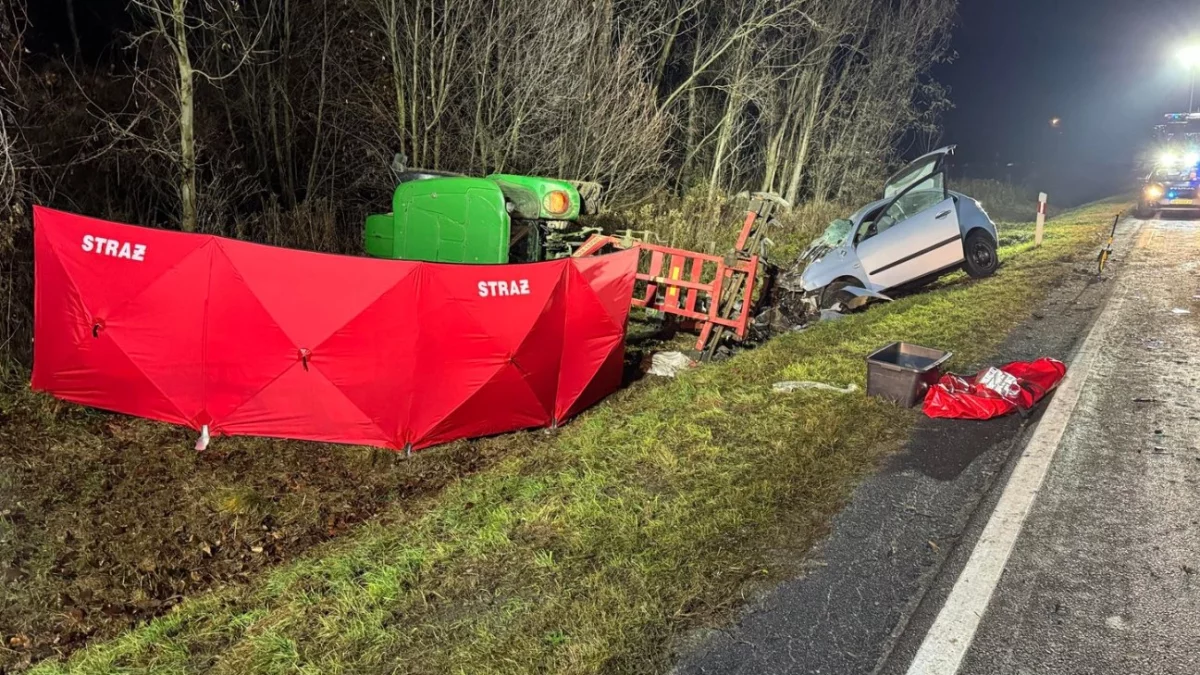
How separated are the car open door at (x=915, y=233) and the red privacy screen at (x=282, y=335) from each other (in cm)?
738

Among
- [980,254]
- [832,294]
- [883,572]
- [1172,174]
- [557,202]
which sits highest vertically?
[1172,174]

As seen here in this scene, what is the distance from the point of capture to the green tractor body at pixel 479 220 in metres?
9.70

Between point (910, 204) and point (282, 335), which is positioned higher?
point (910, 204)

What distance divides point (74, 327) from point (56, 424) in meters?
0.90

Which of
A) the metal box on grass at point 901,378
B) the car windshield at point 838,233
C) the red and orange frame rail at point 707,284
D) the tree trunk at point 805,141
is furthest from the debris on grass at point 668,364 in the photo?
the tree trunk at point 805,141

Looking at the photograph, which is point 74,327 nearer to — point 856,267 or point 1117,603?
point 1117,603

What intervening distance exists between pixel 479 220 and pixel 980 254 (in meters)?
8.74

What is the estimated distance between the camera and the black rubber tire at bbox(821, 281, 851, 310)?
12430mm

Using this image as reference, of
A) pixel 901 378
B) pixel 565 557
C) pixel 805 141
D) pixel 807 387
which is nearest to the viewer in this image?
pixel 565 557

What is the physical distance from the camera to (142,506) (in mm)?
5617

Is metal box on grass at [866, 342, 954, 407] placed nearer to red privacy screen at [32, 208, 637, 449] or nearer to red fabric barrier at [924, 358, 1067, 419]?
red fabric barrier at [924, 358, 1067, 419]

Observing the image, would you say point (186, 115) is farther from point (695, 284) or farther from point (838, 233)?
point (838, 233)

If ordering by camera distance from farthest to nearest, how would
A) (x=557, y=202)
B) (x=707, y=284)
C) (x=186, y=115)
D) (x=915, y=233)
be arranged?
(x=915, y=233)
(x=557, y=202)
(x=707, y=284)
(x=186, y=115)

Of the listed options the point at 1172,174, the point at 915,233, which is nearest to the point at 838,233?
the point at 915,233
